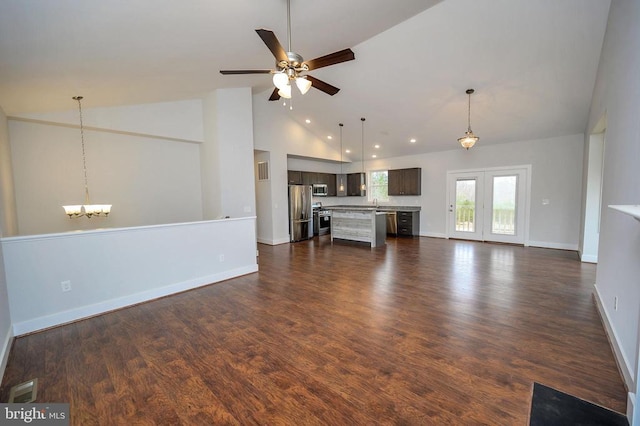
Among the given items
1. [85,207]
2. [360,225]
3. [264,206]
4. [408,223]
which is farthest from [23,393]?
[408,223]

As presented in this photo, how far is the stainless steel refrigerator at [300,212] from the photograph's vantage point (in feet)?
26.1

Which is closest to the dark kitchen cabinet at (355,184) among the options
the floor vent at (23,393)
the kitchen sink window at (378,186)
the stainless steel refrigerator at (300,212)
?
the kitchen sink window at (378,186)

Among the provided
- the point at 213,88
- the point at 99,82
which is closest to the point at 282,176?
the point at 213,88

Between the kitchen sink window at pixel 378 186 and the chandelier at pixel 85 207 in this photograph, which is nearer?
the chandelier at pixel 85 207

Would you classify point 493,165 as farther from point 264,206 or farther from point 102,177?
point 102,177

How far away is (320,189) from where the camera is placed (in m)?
9.37

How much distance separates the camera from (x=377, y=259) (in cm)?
566

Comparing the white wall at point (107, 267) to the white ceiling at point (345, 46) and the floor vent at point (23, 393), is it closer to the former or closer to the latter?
the floor vent at point (23, 393)

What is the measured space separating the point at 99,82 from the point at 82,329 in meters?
3.10

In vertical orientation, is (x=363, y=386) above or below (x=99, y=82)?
below

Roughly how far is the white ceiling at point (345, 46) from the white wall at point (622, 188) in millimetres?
1123

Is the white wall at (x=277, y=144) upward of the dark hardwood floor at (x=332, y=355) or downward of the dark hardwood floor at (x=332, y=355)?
upward

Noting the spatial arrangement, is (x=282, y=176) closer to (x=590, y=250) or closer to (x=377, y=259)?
(x=377, y=259)

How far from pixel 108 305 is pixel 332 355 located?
2872 millimetres
